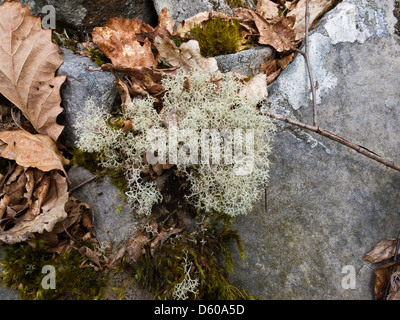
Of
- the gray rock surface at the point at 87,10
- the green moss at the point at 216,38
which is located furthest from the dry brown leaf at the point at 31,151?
the green moss at the point at 216,38

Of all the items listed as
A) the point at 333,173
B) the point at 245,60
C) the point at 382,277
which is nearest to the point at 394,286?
the point at 382,277

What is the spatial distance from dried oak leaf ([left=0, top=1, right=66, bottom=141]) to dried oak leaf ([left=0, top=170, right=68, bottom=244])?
549 millimetres

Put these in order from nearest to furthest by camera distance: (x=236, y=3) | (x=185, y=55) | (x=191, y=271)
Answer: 1. (x=191, y=271)
2. (x=185, y=55)
3. (x=236, y=3)

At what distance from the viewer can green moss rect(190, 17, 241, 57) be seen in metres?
2.72

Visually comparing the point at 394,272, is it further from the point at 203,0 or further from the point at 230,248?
the point at 203,0

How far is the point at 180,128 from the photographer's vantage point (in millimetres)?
2273

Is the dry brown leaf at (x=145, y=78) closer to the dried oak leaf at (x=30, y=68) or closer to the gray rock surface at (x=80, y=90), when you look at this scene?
the gray rock surface at (x=80, y=90)

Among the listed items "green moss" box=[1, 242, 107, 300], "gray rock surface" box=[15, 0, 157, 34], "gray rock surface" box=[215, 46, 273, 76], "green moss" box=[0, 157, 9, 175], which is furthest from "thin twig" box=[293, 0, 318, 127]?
"green moss" box=[0, 157, 9, 175]

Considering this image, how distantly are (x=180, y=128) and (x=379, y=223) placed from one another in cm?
177

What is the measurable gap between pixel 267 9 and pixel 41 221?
283 cm

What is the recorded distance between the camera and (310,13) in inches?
115

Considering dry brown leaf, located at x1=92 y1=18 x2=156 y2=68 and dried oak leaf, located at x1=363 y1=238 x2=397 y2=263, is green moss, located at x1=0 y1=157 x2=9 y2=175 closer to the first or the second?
dry brown leaf, located at x1=92 y1=18 x2=156 y2=68

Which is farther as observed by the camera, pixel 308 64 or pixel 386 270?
pixel 308 64

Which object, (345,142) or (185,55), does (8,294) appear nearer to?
(185,55)
